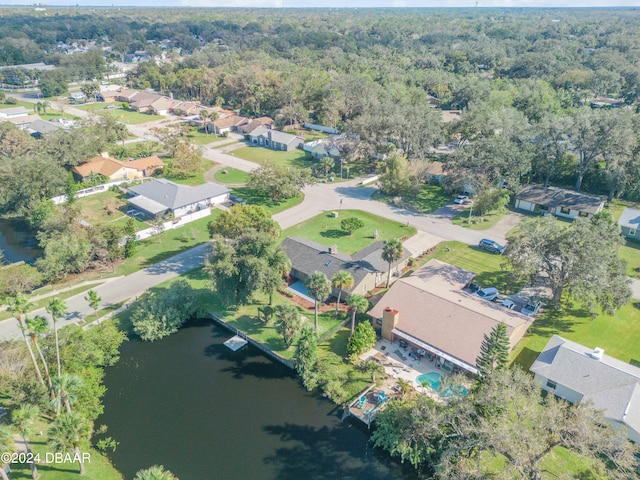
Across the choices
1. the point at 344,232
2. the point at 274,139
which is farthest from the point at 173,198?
the point at 274,139

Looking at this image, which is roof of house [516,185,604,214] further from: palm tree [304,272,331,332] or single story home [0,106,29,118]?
single story home [0,106,29,118]

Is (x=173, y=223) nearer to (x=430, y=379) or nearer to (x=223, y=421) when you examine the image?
(x=223, y=421)

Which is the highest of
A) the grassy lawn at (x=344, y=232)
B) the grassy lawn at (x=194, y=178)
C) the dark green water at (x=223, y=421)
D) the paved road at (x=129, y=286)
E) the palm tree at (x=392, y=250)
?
the palm tree at (x=392, y=250)

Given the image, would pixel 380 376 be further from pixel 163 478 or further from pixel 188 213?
pixel 188 213

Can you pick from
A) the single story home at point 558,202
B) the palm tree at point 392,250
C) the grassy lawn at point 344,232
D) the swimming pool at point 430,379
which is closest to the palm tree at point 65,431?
the swimming pool at point 430,379

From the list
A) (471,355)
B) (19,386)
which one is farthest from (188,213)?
(471,355)

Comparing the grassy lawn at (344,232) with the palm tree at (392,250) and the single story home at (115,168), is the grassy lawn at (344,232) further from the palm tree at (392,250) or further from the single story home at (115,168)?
the single story home at (115,168)

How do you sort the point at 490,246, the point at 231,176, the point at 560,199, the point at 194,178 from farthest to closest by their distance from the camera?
the point at 231,176 → the point at 194,178 → the point at 560,199 → the point at 490,246
